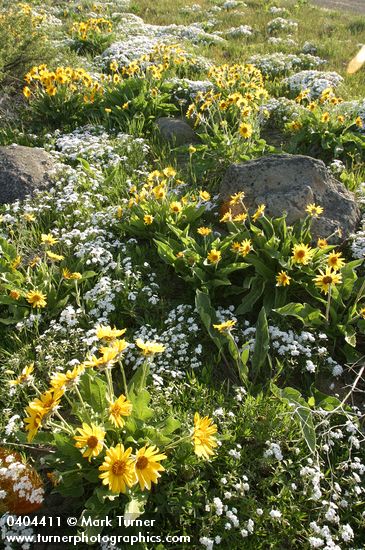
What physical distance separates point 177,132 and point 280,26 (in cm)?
894

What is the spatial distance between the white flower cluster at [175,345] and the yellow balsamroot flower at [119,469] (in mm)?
1030

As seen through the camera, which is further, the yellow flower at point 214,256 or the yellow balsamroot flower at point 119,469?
the yellow flower at point 214,256

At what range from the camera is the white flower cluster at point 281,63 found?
372 inches

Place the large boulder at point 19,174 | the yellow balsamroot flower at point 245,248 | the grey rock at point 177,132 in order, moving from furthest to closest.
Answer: the grey rock at point 177,132, the large boulder at point 19,174, the yellow balsamroot flower at point 245,248

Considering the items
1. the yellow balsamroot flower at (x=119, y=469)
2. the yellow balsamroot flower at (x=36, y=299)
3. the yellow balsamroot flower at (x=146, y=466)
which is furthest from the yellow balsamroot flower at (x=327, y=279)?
the yellow balsamroot flower at (x=36, y=299)

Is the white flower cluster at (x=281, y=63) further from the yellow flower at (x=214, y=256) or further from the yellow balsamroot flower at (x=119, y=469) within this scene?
the yellow balsamroot flower at (x=119, y=469)

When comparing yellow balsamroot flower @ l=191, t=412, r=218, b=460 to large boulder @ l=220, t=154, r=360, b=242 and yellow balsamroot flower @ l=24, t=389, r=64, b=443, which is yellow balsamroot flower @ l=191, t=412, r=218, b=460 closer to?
yellow balsamroot flower @ l=24, t=389, r=64, b=443

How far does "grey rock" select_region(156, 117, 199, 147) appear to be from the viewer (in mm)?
6793

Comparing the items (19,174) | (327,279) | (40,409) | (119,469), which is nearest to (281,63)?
(19,174)

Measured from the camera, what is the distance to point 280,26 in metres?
13.5

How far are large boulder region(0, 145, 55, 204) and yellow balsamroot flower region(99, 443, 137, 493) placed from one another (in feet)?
12.9

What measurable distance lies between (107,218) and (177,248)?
42.5 inches

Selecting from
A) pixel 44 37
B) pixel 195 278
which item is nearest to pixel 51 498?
pixel 195 278

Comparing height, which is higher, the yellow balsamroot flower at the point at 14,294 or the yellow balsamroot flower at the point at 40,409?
the yellow balsamroot flower at the point at 40,409
